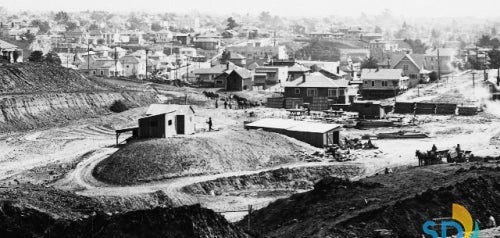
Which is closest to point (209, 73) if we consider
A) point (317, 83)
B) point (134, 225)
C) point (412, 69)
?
point (317, 83)

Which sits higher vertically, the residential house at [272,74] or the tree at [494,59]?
the tree at [494,59]

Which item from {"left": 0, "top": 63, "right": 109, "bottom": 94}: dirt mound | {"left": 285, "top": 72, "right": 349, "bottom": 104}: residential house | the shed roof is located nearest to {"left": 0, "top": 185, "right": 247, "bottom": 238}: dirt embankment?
the shed roof

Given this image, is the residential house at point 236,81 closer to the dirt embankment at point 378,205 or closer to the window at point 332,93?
the window at point 332,93

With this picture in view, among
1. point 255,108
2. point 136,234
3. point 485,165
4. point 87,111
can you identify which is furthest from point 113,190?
point 255,108

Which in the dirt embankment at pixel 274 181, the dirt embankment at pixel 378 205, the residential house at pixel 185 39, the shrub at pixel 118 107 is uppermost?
the residential house at pixel 185 39

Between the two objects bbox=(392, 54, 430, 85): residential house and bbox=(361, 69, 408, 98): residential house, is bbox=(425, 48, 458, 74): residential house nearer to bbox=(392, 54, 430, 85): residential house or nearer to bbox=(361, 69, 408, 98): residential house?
bbox=(392, 54, 430, 85): residential house

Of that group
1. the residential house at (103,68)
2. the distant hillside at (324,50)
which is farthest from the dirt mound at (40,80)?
the distant hillside at (324,50)
